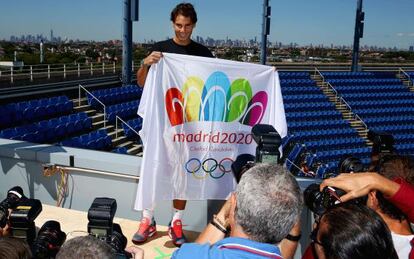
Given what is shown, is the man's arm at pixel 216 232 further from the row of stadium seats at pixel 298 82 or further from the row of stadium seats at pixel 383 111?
the row of stadium seats at pixel 298 82

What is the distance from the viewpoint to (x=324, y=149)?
14.4 meters

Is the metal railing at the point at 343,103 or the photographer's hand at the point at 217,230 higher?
the photographer's hand at the point at 217,230

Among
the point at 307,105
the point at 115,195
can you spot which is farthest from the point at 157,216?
the point at 307,105

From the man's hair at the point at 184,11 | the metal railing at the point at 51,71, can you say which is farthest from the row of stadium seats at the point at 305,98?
the man's hair at the point at 184,11

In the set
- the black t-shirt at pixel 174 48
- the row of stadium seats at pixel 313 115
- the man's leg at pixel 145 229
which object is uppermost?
the black t-shirt at pixel 174 48

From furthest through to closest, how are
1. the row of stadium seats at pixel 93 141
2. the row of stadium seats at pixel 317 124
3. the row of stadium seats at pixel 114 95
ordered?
the row of stadium seats at pixel 317 124, the row of stadium seats at pixel 114 95, the row of stadium seats at pixel 93 141

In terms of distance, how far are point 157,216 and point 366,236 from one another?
7.89ft

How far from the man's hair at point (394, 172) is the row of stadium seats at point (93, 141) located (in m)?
7.91

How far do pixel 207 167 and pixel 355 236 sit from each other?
189cm

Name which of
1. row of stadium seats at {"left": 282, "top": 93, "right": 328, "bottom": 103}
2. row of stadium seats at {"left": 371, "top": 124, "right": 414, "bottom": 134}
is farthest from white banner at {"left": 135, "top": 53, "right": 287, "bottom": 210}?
row of stadium seats at {"left": 371, "top": 124, "right": 414, "bottom": 134}

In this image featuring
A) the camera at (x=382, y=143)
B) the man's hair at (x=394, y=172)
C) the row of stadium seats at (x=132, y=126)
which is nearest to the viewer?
the man's hair at (x=394, y=172)

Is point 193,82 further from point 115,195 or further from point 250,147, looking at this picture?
point 115,195

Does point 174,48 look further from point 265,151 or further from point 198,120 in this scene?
point 265,151

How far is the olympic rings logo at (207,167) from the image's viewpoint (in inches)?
125
